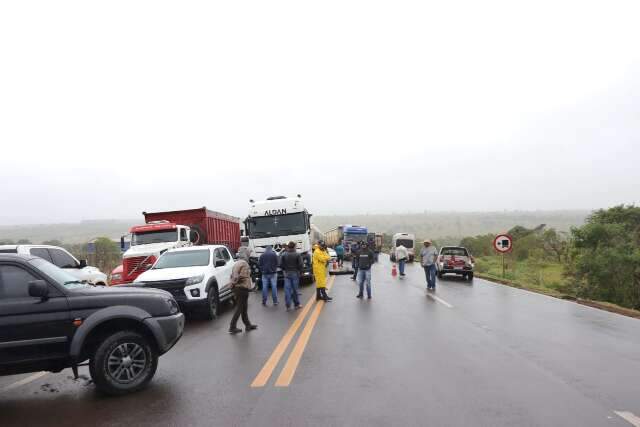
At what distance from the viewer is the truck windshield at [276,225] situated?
786 inches

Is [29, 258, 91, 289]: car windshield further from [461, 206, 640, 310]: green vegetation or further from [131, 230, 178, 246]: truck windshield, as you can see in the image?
[461, 206, 640, 310]: green vegetation

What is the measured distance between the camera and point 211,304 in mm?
11977

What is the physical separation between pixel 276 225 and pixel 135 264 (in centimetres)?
568

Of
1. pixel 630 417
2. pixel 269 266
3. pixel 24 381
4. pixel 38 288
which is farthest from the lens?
pixel 269 266

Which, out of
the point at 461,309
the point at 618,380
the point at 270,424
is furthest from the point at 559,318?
the point at 270,424

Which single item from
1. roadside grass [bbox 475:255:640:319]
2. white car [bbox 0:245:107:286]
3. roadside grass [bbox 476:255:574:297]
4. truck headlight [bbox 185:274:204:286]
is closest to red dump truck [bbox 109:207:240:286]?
white car [bbox 0:245:107:286]

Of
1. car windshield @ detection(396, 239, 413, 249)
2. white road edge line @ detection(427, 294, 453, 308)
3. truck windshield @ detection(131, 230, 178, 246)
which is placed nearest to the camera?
white road edge line @ detection(427, 294, 453, 308)

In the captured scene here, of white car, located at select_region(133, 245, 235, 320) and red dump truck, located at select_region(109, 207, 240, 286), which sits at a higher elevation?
red dump truck, located at select_region(109, 207, 240, 286)

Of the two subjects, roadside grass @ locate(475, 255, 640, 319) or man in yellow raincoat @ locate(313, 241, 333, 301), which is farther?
roadside grass @ locate(475, 255, 640, 319)

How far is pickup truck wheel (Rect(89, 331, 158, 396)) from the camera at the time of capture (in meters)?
6.02

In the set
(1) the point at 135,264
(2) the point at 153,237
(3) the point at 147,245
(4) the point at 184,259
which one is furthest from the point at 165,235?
(4) the point at 184,259

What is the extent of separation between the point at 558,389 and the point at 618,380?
1.08m

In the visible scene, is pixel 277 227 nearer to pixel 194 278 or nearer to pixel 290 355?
pixel 194 278

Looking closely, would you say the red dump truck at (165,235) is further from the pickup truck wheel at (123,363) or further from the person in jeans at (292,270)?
the pickup truck wheel at (123,363)
